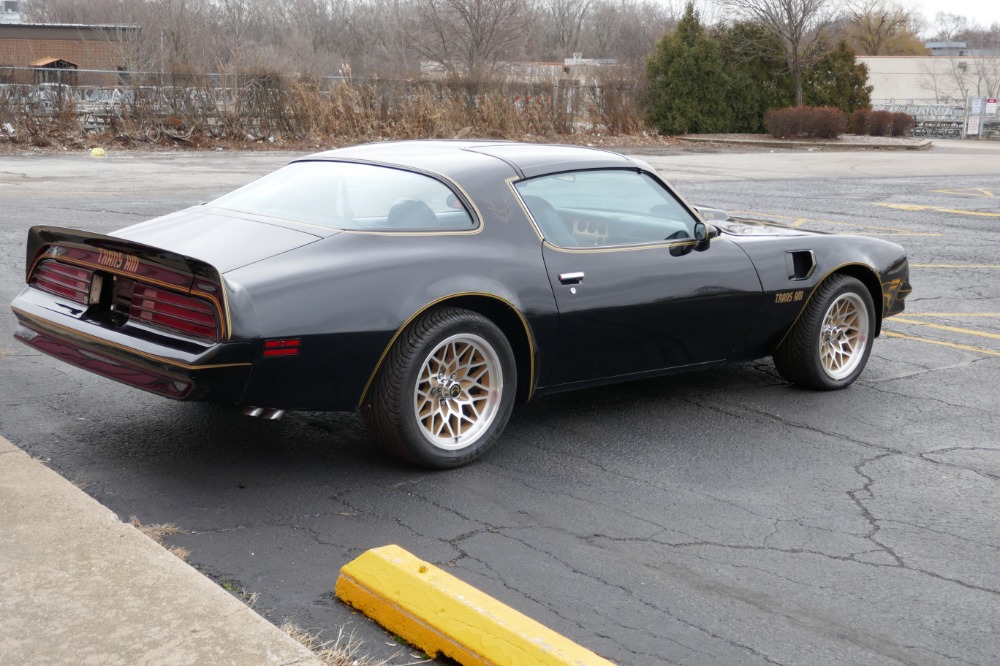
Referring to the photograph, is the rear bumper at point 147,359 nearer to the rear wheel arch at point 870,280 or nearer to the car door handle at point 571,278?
the car door handle at point 571,278

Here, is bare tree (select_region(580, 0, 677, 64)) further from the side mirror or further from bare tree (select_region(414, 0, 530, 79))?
the side mirror

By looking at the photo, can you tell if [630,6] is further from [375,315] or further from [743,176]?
[375,315]

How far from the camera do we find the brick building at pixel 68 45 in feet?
177

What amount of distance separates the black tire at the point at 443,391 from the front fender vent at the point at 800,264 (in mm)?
1931

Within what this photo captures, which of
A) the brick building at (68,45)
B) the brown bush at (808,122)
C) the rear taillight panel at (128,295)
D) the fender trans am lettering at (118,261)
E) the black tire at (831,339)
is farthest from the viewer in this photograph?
the brick building at (68,45)

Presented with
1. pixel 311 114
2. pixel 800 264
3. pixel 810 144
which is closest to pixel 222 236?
pixel 800 264

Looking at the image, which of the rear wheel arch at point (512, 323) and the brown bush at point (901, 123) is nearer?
the rear wheel arch at point (512, 323)

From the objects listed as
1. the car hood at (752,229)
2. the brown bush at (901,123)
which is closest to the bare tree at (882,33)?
the brown bush at (901,123)

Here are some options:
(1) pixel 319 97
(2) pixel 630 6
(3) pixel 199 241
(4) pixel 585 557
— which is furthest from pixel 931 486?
(2) pixel 630 6

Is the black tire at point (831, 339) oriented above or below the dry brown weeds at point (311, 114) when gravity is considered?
below

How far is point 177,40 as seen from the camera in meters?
54.9

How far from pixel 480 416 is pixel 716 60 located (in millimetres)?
32032

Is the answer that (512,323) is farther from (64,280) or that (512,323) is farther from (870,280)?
(870,280)

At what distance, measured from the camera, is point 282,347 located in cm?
414
